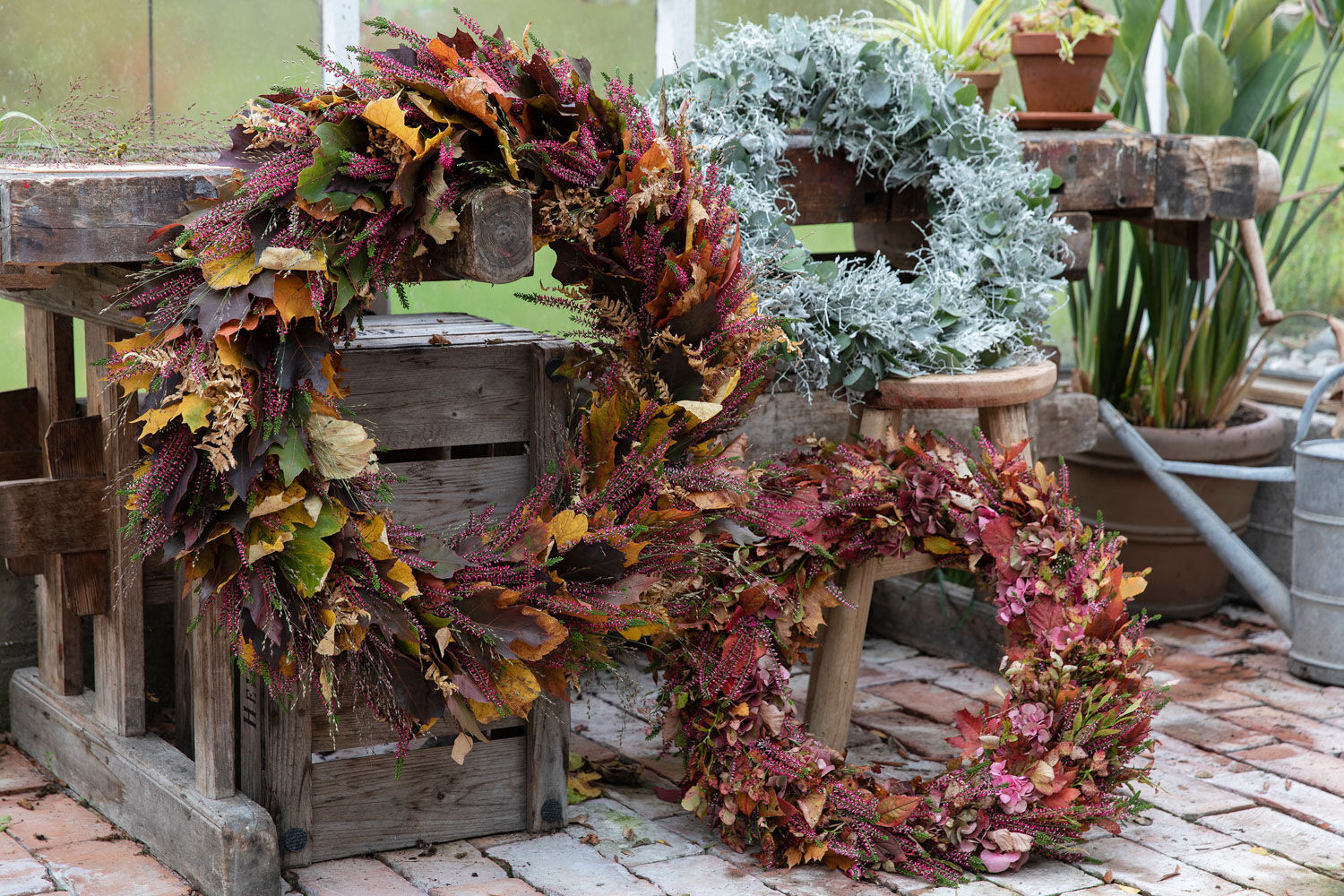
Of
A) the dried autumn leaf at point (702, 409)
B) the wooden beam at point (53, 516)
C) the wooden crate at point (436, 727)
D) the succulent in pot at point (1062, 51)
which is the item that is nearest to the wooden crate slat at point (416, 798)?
the wooden crate at point (436, 727)

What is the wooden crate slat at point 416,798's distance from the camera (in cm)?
269

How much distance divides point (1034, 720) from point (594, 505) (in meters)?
0.92

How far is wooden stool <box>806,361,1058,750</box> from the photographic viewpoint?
2961mm

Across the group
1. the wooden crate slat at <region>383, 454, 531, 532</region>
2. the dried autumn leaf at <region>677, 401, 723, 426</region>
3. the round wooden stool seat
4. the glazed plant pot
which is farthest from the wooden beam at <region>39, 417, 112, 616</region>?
the glazed plant pot

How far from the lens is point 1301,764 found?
328cm

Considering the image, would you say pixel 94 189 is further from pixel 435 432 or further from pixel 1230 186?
pixel 1230 186

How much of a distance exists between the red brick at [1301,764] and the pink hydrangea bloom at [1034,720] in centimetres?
88

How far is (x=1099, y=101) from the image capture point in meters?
4.41

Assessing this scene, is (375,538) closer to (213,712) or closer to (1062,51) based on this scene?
(213,712)

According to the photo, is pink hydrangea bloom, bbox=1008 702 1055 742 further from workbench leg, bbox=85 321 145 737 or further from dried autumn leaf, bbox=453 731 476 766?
workbench leg, bbox=85 321 145 737

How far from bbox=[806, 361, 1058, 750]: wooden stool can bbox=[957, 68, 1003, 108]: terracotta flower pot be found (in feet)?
2.70

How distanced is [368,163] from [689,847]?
144cm

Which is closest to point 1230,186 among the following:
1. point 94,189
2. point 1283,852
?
point 1283,852

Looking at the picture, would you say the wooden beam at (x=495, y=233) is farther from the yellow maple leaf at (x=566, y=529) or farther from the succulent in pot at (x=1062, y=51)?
the succulent in pot at (x=1062, y=51)
